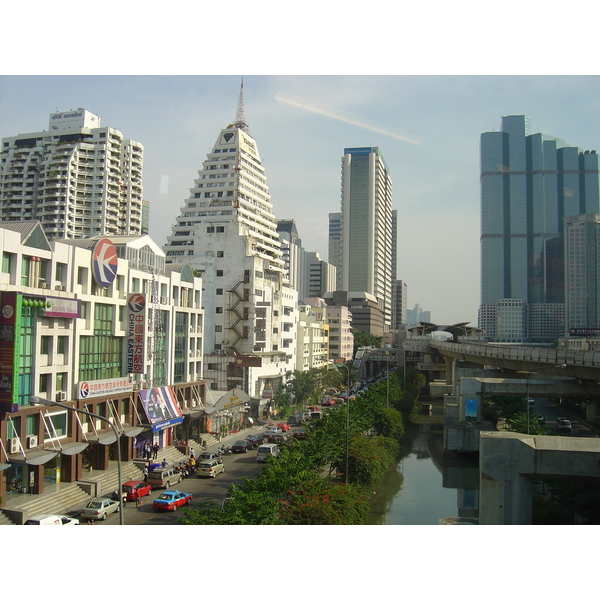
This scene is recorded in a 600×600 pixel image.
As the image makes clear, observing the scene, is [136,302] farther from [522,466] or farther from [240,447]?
[522,466]

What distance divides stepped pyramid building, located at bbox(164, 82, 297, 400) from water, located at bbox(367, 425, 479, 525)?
1464cm

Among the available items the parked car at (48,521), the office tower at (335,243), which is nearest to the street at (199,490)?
the parked car at (48,521)

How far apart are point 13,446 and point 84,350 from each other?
5.71 meters

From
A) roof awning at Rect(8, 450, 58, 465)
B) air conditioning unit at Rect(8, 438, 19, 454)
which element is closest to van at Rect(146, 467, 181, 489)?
roof awning at Rect(8, 450, 58, 465)

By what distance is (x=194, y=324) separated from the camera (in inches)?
1355

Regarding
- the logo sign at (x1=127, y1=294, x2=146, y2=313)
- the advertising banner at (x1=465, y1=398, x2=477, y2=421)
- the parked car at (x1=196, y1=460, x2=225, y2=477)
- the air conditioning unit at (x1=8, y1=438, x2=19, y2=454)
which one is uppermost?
the logo sign at (x1=127, y1=294, x2=146, y2=313)

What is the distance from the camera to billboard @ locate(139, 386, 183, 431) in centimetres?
2728

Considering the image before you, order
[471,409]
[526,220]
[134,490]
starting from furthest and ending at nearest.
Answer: [526,220], [471,409], [134,490]

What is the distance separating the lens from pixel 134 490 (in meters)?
20.7

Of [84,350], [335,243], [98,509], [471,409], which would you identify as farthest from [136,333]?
[335,243]

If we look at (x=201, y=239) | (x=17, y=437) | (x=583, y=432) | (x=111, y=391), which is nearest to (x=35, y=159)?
(x=201, y=239)

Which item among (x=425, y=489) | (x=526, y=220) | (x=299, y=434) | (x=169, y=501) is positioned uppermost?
(x=526, y=220)

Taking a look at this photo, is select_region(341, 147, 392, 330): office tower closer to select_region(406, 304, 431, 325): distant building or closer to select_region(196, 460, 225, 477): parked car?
select_region(406, 304, 431, 325): distant building

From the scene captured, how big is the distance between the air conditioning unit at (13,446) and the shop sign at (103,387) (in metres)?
4.02
